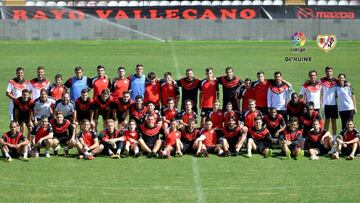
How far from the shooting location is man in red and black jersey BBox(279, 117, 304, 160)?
14.6 metres

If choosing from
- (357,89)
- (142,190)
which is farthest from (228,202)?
(357,89)

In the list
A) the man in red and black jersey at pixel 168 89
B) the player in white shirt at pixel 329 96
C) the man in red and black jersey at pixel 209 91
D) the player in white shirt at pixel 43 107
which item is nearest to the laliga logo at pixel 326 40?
the player in white shirt at pixel 329 96

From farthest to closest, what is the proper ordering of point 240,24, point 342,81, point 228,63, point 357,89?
point 240,24 < point 228,63 < point 357,89 < point 342,81

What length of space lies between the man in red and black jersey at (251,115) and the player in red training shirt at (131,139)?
7.34 feet

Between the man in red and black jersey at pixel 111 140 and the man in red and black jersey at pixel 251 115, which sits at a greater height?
the man in red and black jersey at pixel 251 115

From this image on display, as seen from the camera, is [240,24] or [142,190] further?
[240,24]

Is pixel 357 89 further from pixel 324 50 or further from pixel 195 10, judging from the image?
pixel 195 10

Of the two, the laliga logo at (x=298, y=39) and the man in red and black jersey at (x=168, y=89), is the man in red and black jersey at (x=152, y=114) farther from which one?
the laliga logo at (x=298, y=39)

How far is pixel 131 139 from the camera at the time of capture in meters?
14.8

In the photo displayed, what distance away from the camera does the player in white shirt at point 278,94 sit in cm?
1591

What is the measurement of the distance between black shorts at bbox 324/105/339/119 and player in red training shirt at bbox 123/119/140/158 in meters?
4.29

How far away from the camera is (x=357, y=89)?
76.0ft

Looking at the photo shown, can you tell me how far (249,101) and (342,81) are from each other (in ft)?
7.01

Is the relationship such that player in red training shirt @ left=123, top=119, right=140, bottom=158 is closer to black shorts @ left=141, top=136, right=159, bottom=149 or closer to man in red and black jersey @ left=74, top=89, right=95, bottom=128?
black shorts @ left=141, top=136, right=159, bottom=149
